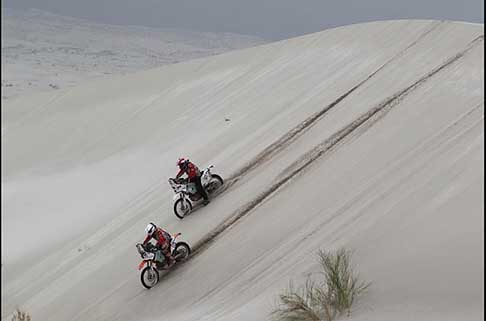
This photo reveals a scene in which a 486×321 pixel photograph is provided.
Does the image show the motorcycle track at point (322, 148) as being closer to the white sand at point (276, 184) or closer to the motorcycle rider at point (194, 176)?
the white sand at point (276, 184)

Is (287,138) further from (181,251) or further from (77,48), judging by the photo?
(77,48)

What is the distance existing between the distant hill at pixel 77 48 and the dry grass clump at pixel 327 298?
105ft

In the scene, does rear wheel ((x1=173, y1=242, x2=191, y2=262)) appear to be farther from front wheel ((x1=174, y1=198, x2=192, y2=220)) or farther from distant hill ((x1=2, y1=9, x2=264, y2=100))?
distant hill ((x1=2, y1=9, x2=264, y2=100))

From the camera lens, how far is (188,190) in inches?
427

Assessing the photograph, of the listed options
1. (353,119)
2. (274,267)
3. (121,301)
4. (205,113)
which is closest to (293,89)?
(205,113)

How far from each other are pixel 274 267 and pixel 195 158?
7781mm

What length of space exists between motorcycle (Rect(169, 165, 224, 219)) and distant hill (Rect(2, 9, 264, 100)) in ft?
86.5

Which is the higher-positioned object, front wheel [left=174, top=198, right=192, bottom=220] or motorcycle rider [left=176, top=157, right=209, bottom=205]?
motorcycle rider [left=176, top=157, right=209, bottom=205]

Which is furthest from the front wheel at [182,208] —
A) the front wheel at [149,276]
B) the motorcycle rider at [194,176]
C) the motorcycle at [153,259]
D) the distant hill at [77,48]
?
the distant hill at [77,48]

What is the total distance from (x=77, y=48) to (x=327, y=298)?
213ft

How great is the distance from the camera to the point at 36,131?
23.0 metres

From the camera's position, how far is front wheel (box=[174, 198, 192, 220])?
1097cm

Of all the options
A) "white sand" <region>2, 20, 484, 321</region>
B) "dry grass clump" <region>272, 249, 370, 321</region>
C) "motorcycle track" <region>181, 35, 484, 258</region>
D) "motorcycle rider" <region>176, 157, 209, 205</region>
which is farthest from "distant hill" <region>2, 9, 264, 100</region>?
"dry grass clump" <region>272, 249, 370, 321</region>

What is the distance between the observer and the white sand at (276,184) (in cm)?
586
